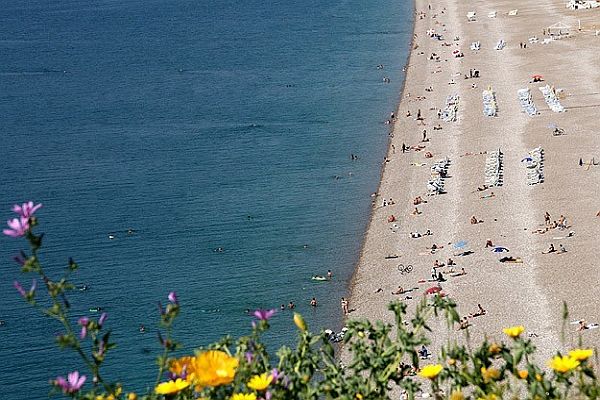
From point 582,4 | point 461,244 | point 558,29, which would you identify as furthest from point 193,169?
point 582,4

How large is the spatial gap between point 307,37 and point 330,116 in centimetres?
2984

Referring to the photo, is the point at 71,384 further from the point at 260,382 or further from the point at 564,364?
the point at 564,364

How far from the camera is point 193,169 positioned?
45.8 meters

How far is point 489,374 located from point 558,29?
226ft

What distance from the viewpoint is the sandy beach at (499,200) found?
2669 cm

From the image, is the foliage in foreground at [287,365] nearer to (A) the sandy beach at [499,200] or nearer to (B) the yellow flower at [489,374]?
(B) the yellow flower at [489,374]

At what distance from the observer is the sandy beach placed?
2669 centimetres

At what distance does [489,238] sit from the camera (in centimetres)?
3169

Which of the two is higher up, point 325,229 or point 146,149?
point 146,149

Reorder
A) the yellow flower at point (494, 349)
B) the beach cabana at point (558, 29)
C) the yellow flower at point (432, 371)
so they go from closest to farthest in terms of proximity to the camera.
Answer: the yellow flower at point (432, 371) < the yellow flower at point (494, 349) < the beach cabana at point (558, 29)

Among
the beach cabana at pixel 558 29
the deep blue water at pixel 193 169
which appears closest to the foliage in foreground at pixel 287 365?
the deep blue water at pixel 193 169

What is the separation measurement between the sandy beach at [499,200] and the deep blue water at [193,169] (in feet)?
4.59

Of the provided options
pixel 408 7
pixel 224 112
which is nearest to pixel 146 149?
pixel 224 112

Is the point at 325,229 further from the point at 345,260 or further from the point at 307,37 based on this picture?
the point at 307,37
